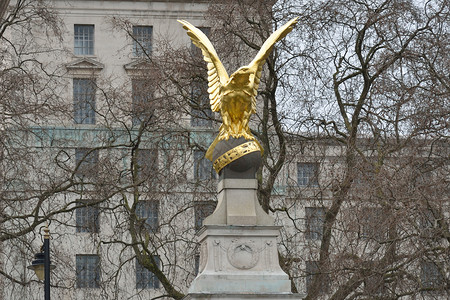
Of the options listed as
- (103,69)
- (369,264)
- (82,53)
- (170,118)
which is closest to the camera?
(369,264)

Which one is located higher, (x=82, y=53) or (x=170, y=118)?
(x=82, y=53)

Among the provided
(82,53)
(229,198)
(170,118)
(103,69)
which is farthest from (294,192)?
(82,53)

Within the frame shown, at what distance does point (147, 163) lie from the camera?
27250 mm

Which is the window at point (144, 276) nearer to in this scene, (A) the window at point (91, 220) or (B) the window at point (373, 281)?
(A) the window at point (91, 220)

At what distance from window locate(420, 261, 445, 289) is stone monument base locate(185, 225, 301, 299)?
3.49 m

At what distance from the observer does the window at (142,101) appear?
27094 mm

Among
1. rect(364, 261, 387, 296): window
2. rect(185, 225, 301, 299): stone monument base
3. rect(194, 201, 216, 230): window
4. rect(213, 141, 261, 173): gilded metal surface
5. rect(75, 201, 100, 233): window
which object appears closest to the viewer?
rect(185, 225, 301, 299): stone monument base

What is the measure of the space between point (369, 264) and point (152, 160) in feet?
20.3

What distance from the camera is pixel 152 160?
27.0 meters

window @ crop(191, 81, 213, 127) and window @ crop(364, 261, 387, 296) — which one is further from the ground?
window @ crop(191, 81, 213, 127)

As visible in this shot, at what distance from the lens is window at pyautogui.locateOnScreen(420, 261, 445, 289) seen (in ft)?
72.9

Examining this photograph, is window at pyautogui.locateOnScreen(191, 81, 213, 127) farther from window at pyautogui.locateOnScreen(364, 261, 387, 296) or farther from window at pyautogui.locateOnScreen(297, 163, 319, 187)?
window at pyautogui.locateOnScreen(364, 261, 387, 296)

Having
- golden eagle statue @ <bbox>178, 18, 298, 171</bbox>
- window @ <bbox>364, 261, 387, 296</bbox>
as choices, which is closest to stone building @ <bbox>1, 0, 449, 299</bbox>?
window @ <bbox>364, 261, 387, 296</bbox>

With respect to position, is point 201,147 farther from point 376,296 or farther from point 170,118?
point 376,296
